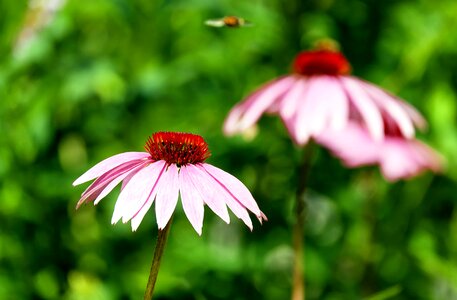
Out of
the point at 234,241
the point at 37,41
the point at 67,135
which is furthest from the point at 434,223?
the point at 37,41

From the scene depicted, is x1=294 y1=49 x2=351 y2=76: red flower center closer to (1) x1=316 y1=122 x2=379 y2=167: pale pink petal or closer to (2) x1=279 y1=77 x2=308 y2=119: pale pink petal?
(2) x1=279 y1=77 x2=308 y2=119: pale pink petal

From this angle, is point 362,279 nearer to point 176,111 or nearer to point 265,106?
point 176,111

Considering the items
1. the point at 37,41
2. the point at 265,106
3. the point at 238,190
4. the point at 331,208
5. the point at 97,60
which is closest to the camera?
the point at 238,190

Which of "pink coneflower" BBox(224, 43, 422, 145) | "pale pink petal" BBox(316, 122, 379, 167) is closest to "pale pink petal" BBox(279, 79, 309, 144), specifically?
"pink coneflower" BBox(224, 43, 422, 145)

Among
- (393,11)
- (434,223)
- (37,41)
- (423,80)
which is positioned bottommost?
(434,223)

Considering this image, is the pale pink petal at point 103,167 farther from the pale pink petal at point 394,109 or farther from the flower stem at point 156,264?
the pale pink petal at point 394,109

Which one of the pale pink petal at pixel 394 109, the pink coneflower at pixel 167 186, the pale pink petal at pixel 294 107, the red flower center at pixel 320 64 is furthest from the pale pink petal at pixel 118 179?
the red flower center at pixel 320 64
